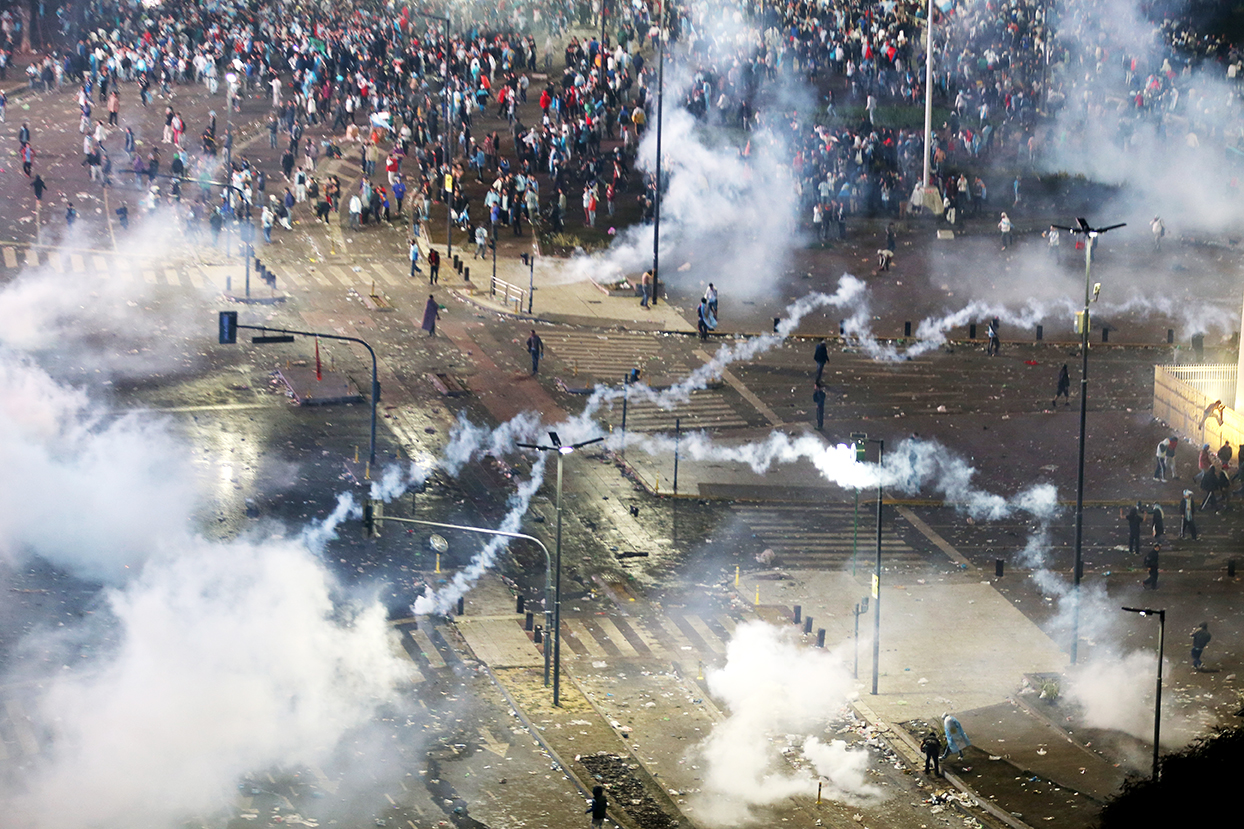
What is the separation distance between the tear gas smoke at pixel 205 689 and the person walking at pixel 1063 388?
20508mm

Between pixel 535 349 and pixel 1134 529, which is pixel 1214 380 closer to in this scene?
pixel 1134 529

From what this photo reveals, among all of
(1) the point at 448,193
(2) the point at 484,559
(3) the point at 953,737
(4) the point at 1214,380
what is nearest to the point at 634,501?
(2) the point at 484,559

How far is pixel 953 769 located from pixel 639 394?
64.3 ft

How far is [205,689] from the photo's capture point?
3250 centimetres

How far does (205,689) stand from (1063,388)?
84.3 ft

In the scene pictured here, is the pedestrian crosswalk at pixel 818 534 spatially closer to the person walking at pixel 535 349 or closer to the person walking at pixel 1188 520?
the person walking at pixel 1188 520

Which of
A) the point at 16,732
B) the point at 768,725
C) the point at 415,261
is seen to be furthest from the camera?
the point at 415,261

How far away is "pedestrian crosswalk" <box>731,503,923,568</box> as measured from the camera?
4072 cm

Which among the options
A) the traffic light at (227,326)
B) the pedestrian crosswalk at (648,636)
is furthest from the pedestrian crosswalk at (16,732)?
the traffic light at (227,326)

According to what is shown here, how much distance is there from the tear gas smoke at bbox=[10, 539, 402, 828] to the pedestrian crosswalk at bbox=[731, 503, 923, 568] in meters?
9.22

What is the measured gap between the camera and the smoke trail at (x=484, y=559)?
38000 mm

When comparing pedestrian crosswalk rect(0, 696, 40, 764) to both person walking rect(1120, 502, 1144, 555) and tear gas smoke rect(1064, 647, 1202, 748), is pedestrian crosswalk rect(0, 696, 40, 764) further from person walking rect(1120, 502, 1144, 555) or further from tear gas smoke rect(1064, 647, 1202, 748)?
person walking rect(1120, 502, 1144, 555)

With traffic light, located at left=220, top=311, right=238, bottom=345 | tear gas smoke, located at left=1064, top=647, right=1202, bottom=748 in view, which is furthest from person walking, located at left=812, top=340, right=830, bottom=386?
tear gas smoke, located at left=1064, top=647, right=1202, bottom=748

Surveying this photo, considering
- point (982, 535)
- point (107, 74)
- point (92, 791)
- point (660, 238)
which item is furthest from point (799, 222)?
point (92, 791)
